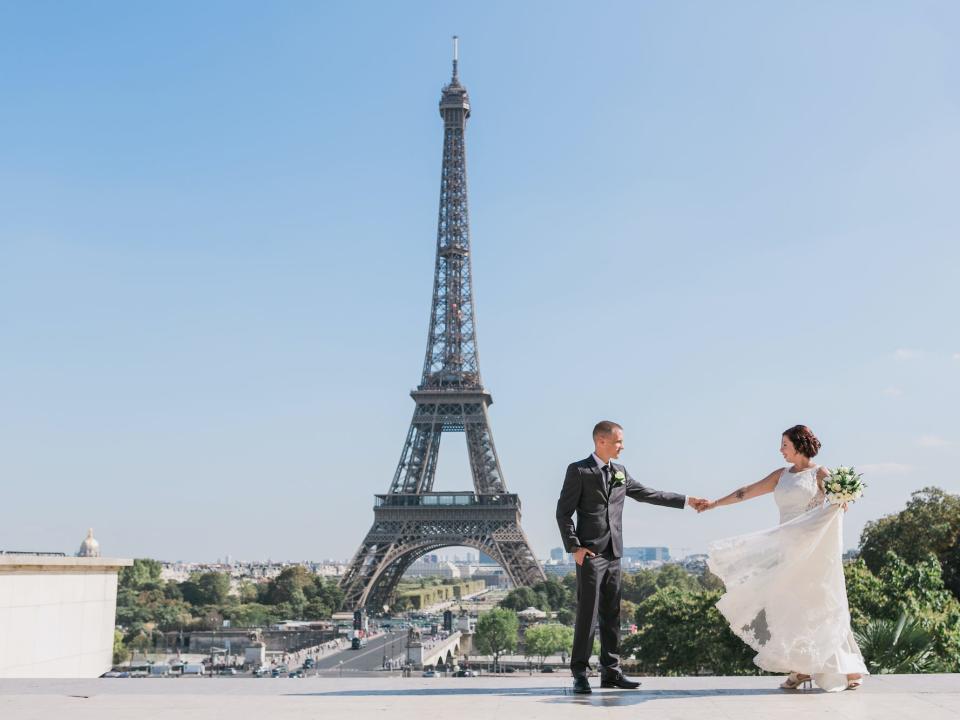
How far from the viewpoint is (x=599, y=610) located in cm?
827

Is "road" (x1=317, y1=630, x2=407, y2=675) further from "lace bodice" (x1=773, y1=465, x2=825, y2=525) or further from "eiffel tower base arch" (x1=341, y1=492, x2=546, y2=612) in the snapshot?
"lace bodice" (x1=773, y1=465, x2=825, y2=525)

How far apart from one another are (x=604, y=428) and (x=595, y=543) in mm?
961

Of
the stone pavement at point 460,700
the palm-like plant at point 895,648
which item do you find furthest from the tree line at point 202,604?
the stone pavement at point 460,700

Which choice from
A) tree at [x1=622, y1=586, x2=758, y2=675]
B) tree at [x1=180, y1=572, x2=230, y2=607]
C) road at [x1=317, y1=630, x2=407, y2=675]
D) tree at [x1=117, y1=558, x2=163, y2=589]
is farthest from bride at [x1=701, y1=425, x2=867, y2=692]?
tree at [x1=180, y1=572, x2=230, y2=607]

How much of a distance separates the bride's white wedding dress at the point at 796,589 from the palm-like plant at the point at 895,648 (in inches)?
101

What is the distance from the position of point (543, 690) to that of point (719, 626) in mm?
28085

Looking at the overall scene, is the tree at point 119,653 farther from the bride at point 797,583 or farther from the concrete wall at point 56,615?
the bride at point 797,583

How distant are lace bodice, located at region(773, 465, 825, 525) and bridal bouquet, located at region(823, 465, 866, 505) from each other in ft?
0.56

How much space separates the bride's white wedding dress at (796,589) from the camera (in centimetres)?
787

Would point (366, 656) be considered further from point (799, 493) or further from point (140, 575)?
point (140, 575)

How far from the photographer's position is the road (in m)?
52.7

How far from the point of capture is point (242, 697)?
307 inches

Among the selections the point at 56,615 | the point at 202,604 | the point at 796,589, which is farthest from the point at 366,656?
the point at 202,604

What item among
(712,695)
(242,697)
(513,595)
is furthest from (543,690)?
(513,595)
